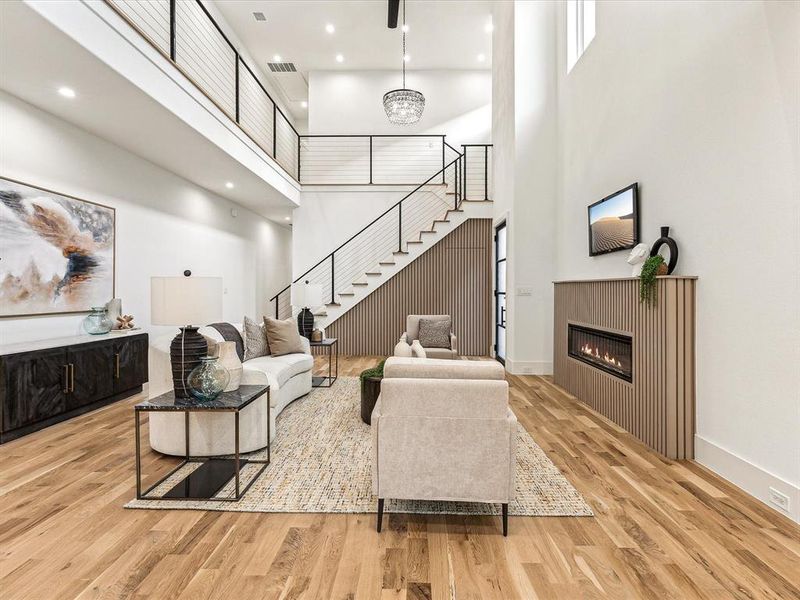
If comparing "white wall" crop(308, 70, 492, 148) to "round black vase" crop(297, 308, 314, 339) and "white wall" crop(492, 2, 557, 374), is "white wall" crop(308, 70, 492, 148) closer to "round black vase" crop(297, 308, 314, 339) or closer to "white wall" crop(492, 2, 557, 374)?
"white wall" crop(492, 2, 557, 374)

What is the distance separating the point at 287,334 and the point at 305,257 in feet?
14.9

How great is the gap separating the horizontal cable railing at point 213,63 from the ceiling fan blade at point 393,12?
2.45 meters

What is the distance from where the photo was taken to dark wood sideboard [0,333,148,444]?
3.61 m

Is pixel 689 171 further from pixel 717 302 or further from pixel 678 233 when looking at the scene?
pixel 717 302

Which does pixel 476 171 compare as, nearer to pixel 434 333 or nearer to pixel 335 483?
pixel 434 333

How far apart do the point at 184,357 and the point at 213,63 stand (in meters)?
6.98

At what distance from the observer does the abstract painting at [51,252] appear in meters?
4.03

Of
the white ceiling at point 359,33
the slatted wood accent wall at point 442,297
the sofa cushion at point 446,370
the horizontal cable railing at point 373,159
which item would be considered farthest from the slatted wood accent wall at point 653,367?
the white ceiling at point 359,33

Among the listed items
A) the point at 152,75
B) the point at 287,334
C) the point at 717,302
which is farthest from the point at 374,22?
the point at 717,302

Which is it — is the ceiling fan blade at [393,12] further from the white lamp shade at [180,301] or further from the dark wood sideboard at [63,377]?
the white lamp shade at [180,301]

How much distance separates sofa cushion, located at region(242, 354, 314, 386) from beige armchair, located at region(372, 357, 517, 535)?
197 centimetres

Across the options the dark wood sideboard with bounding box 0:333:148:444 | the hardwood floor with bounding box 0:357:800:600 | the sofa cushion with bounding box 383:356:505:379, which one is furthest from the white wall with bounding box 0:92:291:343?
the sofa cushion with bounding box 383:356:505:379

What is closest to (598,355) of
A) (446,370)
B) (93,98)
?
(446,370)

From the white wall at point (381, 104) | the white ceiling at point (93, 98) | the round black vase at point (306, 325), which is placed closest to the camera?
the white ceiling at point (93, 98)
